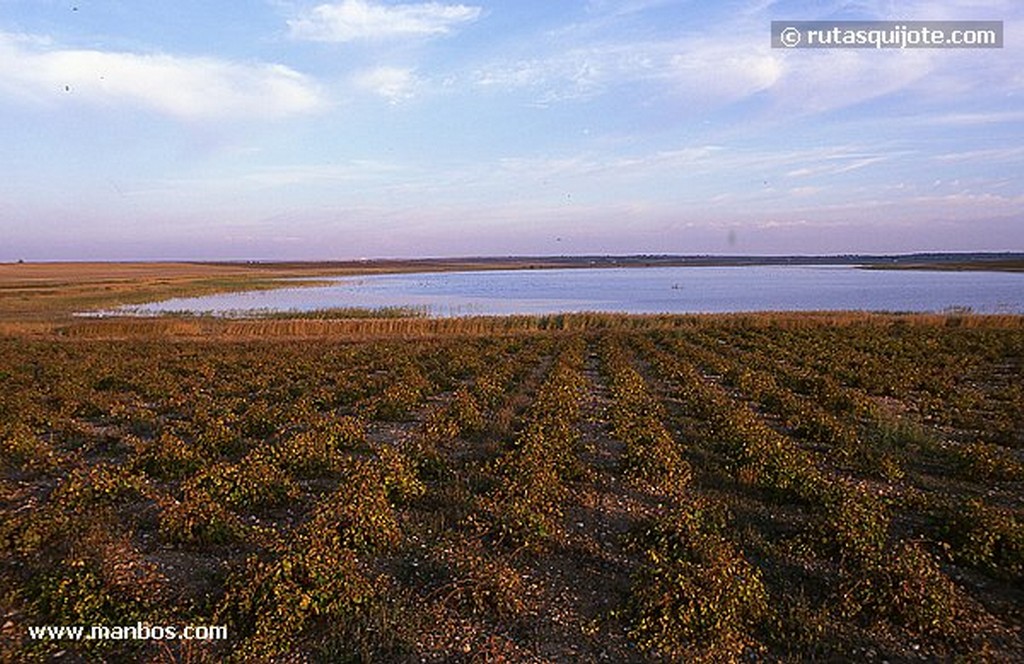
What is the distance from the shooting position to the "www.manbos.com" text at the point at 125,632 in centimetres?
664

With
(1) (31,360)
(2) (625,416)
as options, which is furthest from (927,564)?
(1) (31,360)

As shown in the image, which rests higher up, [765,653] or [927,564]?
[927,564]

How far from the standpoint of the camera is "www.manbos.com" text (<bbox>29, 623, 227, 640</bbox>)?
21.8ft

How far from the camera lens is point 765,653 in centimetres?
657

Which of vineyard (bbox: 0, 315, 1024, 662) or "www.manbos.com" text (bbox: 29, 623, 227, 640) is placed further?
vineyard (bbox: 0, 315, 1024, 662)

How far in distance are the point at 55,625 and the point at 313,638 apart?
2.97m

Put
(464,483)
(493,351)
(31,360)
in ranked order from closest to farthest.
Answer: (464,483) < (31,360) < (493,351)

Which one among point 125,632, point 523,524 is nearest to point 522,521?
point 523,524

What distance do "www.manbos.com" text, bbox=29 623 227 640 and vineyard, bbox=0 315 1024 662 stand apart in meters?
0.11

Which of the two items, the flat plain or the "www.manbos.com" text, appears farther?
the flat plain

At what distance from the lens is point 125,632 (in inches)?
265

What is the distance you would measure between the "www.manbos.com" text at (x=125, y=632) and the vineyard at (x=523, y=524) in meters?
0.11

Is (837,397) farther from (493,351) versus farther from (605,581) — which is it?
(493,351)

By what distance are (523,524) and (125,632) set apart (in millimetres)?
5039
